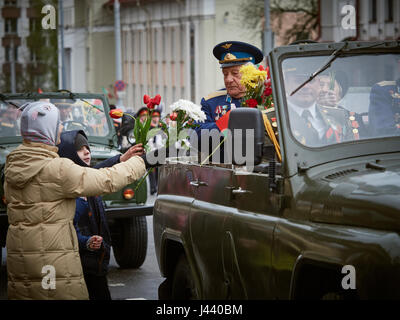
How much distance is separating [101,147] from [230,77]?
16.5 feet

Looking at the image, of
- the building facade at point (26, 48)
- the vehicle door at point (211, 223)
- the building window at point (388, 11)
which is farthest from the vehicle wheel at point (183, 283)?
the building facade at point (26, 48)

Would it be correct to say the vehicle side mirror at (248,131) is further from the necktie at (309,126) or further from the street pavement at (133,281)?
the street pavement at (133,281)

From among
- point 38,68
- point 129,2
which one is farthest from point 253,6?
point 38,68

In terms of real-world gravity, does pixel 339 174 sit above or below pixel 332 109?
below

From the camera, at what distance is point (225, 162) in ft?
19.6

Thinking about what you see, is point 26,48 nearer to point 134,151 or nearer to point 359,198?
point 134,151

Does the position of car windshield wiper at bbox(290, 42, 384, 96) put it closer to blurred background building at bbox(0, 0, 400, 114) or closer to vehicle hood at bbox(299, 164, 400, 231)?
vehicle hood at bbox(299, 164, 400, 231)

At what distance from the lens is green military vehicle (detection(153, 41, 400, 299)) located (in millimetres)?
4309

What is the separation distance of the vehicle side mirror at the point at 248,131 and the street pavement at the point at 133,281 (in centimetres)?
418

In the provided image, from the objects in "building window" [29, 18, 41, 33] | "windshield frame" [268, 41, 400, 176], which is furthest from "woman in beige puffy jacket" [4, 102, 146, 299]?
"building window" [29, 18, 41, 33]

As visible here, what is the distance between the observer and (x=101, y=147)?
39.0 ft

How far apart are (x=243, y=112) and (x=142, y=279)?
17.9 feet

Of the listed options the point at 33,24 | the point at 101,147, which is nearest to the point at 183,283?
the point at 101,147
